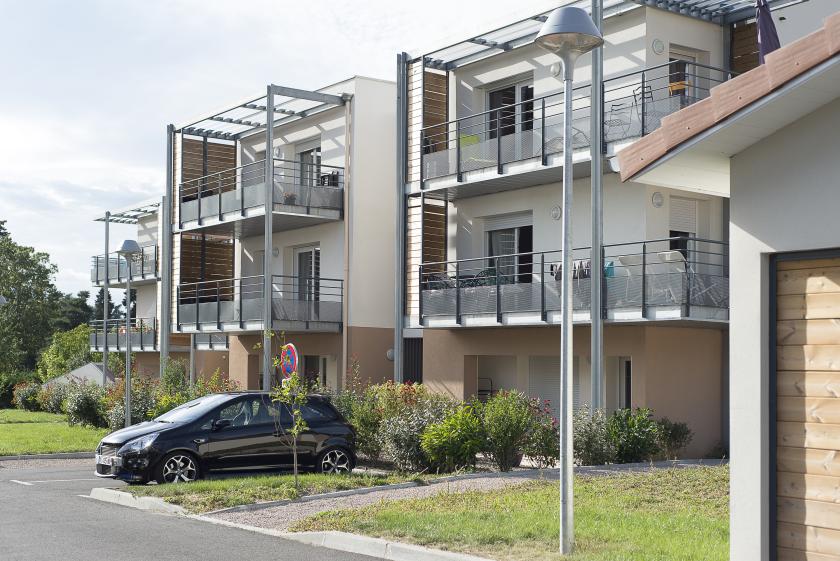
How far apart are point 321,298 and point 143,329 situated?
56.0ft

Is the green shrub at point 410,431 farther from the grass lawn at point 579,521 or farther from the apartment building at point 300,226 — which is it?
the apartment building at point 300,226

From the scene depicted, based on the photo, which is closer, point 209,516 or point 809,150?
point 809,150

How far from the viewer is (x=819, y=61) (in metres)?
7.12

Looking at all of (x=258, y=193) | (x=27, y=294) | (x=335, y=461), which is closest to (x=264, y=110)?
(x=258, y=193)

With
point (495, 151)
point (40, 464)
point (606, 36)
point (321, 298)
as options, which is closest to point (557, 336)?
point (495, 151)

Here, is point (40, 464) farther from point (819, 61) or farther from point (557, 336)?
point (819, 61)

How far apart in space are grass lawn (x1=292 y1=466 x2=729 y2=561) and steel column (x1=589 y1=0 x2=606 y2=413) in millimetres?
5000

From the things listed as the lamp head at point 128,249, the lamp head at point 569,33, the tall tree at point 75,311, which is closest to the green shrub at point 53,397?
the lamp head at point 128,249

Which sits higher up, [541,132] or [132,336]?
[541,132]

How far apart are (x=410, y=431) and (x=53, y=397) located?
1093 inches

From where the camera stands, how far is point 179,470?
53.3 ft

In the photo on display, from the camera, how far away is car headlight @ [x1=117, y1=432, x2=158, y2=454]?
16094mm

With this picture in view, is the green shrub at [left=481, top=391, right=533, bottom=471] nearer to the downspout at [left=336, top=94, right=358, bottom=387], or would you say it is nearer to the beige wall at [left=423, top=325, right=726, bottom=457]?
the beige wall at [left=423, top=325, right=726, bottom=457]

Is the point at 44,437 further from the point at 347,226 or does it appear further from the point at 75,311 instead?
the point at 75,311
